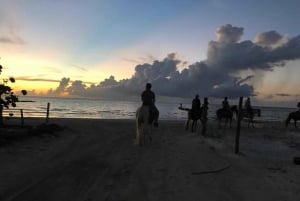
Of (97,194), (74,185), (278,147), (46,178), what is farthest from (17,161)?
(278,147)

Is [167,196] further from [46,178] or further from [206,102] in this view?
[206,102]

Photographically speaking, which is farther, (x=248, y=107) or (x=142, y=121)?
(x=248, y=107)

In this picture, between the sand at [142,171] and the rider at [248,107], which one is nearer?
the sand at [142,171]

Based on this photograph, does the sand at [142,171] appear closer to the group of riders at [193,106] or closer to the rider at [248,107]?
the group of riders at [193,106]

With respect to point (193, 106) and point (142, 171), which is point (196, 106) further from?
point (142, 171)

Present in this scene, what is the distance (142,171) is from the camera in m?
10.2

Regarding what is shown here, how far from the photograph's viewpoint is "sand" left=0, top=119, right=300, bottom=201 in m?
8.18

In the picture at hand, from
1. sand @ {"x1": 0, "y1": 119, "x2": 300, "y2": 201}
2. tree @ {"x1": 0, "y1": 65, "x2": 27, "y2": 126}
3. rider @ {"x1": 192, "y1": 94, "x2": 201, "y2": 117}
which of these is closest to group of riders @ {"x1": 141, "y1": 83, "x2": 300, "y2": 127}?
rider @ {"x1": 192, "y1": 94, "x2": 201, "y2": 117}

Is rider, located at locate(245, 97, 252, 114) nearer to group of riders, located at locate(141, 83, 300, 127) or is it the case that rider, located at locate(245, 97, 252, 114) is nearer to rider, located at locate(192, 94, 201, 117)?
group of riders, located at locate(141, 83, 300, 127)

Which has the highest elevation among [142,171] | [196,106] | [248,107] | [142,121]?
[196,106]

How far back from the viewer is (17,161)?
11062 mm

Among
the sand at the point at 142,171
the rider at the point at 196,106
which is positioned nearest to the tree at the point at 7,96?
the sand at the point at 142,171

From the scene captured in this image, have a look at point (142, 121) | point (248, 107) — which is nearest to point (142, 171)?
point (142, 121)

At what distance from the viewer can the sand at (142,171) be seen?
26.8 feet
